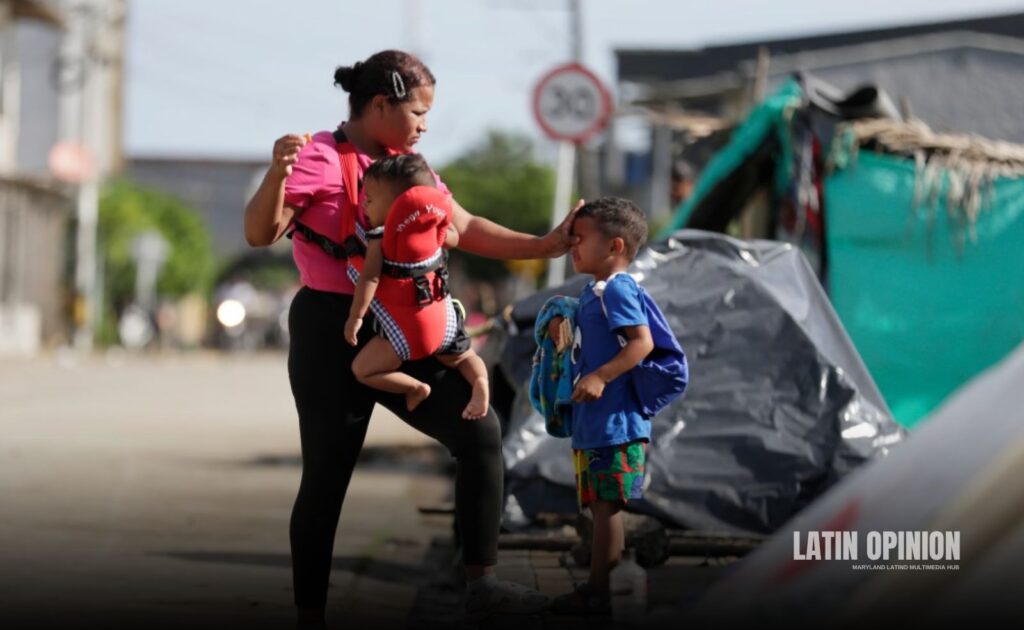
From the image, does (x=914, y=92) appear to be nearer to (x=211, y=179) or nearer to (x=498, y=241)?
(x=498, y=241)

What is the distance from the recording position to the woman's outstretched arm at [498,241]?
508 cm

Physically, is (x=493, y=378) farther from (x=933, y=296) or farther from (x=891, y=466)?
(x=891, y=466)

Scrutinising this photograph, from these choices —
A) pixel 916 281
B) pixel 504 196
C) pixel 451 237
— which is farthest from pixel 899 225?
pixel 504 196

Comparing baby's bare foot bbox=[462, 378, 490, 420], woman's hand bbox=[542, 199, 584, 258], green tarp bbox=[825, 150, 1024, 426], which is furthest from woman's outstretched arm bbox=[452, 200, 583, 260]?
green tarp bbox=[825, 150, 1024, 426]

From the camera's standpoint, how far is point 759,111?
8.62 meters

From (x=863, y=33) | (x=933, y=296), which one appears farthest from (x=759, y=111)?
(x=863, y=33)

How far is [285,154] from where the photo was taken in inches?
184

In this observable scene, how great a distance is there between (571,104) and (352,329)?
11233 mm

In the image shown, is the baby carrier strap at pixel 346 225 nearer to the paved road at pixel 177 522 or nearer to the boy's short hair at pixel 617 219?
the boy's short hair at pixel 617 219

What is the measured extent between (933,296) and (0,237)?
133ft

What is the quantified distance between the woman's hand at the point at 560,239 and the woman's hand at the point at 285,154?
785mm

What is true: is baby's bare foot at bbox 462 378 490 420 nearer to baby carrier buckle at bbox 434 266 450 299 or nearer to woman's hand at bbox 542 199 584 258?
baby carrier buckle at bbox 434 266 450 299

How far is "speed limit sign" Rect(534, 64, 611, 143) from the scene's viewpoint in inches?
618

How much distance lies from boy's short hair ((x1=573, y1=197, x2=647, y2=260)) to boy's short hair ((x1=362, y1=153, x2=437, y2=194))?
1.79 ft
